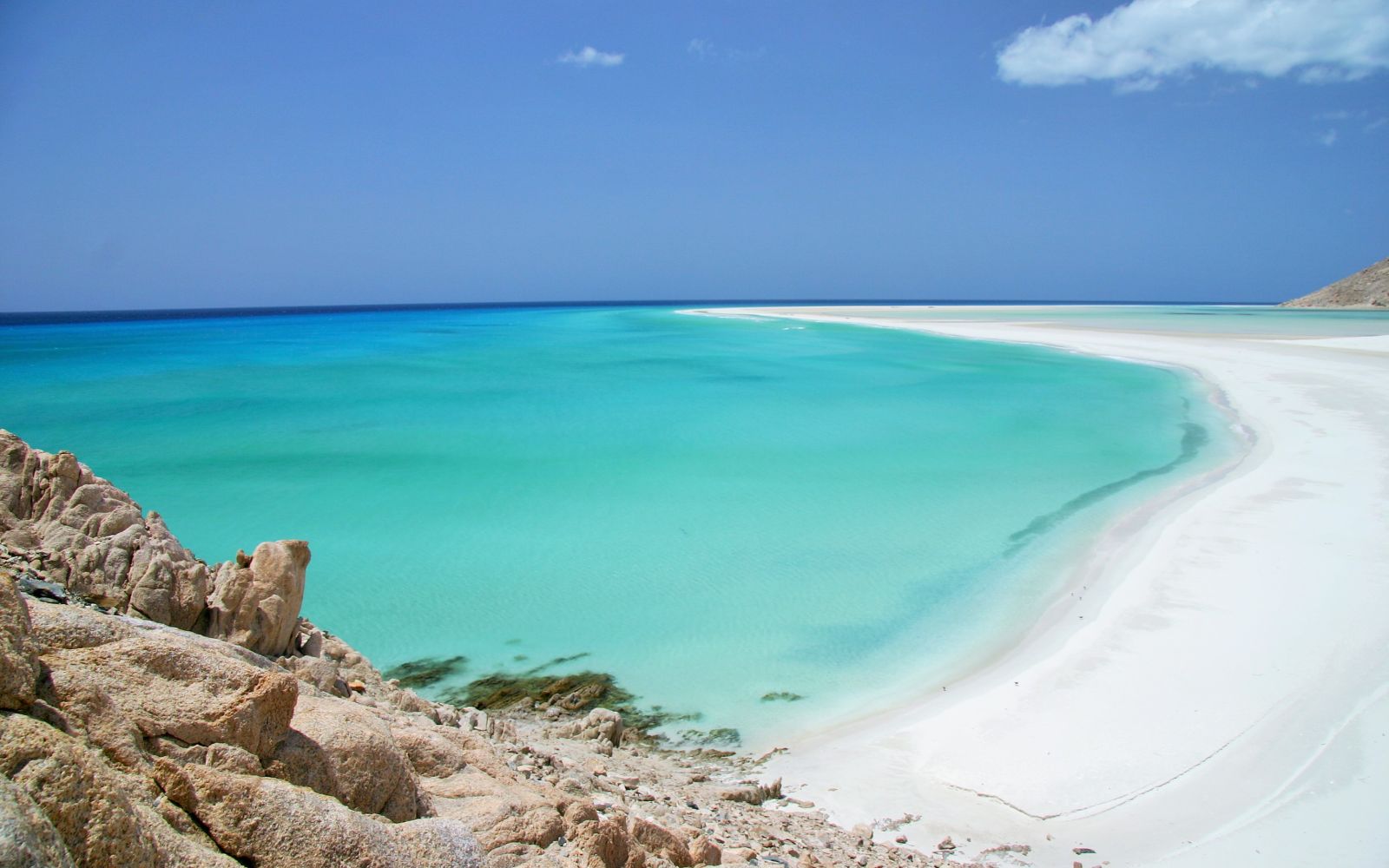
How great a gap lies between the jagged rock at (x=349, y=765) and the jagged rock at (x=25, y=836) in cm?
114

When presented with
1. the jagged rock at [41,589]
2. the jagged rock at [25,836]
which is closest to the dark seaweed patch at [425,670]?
the jagged rock at [41,589]

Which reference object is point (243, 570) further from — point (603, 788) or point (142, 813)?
point (142, 813)

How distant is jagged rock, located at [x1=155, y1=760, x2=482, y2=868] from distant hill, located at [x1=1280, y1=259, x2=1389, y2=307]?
98827 mm

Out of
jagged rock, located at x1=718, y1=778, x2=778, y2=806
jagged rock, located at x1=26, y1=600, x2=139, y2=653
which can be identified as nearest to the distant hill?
jagged rock, located at x1=718, y1=778, x2=778, y2=806

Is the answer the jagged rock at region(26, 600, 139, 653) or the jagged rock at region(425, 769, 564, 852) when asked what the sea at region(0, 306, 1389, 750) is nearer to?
the jagged rock at region(425, 769, 564, 852)

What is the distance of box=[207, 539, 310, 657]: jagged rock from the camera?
4.55m

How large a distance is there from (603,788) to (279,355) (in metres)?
47.9

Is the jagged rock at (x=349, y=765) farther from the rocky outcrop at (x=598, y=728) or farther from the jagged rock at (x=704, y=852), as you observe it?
the rocky outcrop at (x=598, y=728)

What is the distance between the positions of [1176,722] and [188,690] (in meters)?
5.92

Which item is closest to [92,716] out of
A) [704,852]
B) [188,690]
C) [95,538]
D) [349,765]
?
[188,690]

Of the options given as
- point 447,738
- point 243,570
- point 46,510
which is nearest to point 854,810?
point 447,738

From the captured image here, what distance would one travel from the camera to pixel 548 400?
2561 centimetres

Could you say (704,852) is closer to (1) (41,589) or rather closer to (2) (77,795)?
(2) (77,795)

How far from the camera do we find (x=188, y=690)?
106 inches
